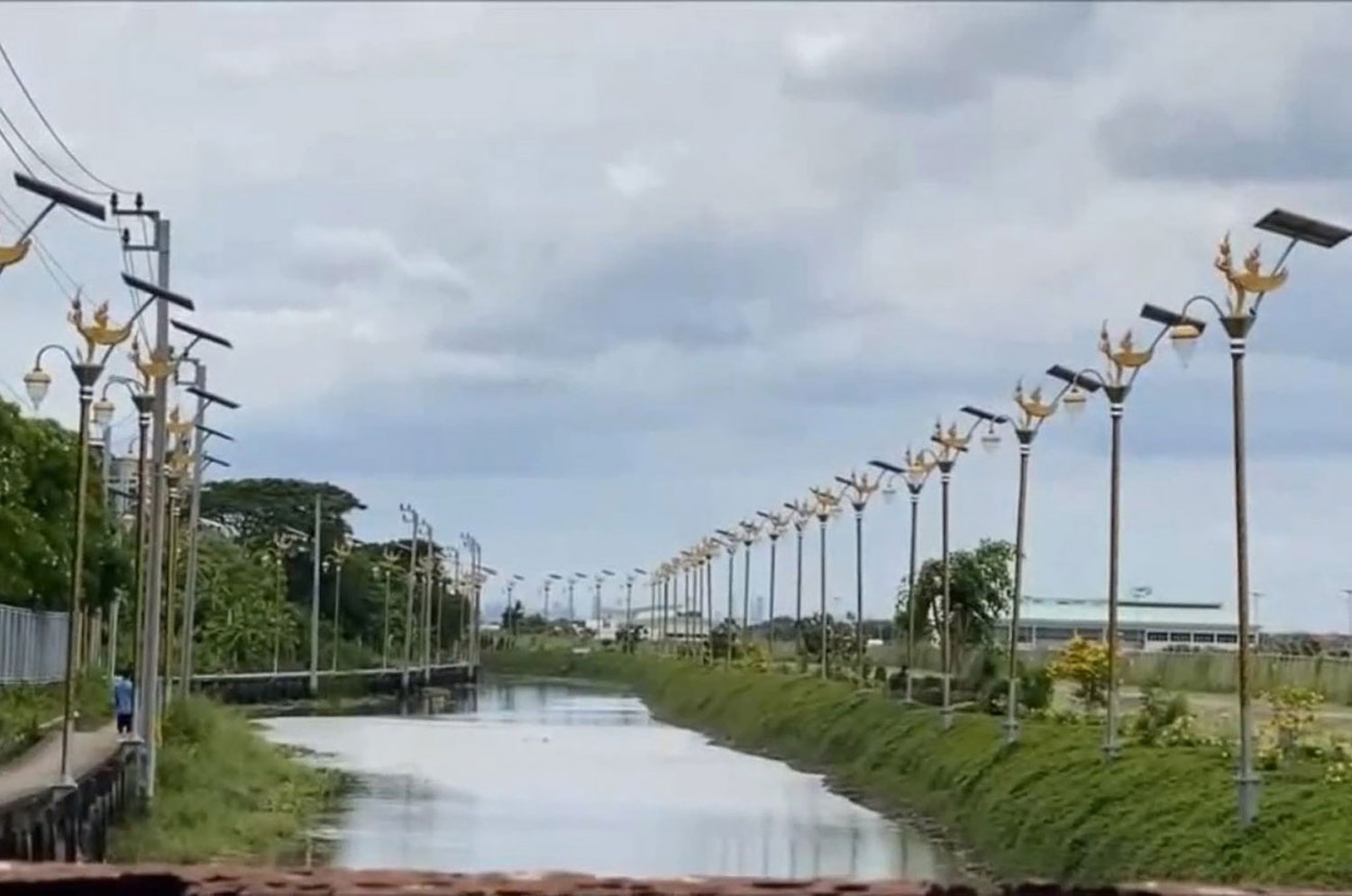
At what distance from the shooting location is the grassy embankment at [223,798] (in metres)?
23.6

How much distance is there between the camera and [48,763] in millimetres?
26719

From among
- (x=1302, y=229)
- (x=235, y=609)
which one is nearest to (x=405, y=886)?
(x=1302, y=229)

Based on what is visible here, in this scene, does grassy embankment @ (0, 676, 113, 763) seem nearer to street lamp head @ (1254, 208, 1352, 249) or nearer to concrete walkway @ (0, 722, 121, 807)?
concrete walkway @ (0, 722, 121, 807)

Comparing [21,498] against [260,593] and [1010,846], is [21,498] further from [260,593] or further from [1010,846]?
[260,593]

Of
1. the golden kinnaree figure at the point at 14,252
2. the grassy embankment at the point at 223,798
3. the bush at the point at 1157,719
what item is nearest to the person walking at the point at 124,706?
the grassy embankment at the point at 223,798

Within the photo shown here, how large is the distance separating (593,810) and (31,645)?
1362 cm

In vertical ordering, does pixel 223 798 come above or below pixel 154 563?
below

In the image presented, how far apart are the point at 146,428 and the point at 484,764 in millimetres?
14826

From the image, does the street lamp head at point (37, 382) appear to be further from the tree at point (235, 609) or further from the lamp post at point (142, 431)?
the tree at point (235, 609)

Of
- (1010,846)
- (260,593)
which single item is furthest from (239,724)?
(260,593)

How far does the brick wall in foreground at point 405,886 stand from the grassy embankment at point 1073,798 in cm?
432

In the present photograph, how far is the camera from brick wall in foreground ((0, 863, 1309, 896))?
6.54 m

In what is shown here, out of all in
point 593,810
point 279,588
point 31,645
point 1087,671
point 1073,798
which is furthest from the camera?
point 279,588

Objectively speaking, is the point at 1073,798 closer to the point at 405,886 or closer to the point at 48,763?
the point at 48,763
